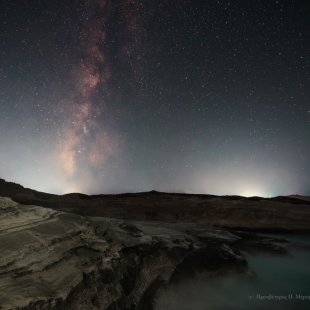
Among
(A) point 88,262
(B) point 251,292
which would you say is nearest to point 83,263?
(A) point 88,262

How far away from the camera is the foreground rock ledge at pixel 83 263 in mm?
2885

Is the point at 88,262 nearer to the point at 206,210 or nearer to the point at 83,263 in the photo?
the point at 83,263

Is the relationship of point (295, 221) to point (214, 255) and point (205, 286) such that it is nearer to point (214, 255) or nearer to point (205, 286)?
point (214, 255)

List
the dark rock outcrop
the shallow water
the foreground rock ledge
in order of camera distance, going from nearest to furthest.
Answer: the foreground rock ledge → the shallow water → the dark rock outcrop

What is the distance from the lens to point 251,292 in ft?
16.5

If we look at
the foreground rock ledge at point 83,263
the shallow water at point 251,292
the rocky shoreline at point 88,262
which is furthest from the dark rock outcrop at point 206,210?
the foreground rock ledge at point 83,263

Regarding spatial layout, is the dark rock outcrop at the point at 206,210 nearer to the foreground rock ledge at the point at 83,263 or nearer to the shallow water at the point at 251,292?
the shallow water at the point at 251,292

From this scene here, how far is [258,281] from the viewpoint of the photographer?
5.67 meters

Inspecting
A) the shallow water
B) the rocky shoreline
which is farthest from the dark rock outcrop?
the rocky shoreline

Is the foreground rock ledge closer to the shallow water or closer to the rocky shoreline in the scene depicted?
the rocky shoreline

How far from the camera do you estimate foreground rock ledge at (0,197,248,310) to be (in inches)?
114

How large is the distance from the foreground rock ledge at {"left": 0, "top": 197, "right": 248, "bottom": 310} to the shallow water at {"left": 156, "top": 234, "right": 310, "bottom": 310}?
0.28m

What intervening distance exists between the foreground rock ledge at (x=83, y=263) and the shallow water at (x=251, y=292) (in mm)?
281

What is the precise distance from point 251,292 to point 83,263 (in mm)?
4524
